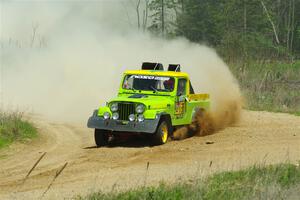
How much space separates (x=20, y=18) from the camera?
3759 centimetres

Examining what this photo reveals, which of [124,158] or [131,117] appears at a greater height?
[131,117]

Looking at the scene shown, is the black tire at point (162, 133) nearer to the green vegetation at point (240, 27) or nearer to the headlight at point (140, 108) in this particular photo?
the headlight at point (140, 108)

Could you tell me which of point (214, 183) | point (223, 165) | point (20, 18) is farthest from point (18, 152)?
point (20, 18)

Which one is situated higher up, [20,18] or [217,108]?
[20,18]

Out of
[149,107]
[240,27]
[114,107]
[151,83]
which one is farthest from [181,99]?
[240,27]

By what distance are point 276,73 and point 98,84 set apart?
1399 centimetres

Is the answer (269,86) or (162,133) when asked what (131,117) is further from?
(269,86)

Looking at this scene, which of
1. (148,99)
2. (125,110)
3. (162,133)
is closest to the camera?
(125,110)

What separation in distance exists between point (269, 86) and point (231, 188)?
893 inches

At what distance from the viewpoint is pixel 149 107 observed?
16391 millimetres

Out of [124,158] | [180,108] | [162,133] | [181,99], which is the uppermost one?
[181,99]

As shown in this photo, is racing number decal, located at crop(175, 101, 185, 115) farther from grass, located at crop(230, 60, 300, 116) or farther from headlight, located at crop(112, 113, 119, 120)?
grass, located at crop(230, 60, 300, 116)

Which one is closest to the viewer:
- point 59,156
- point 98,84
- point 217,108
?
point 59,156

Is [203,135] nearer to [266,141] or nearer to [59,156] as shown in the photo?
[266,141]
